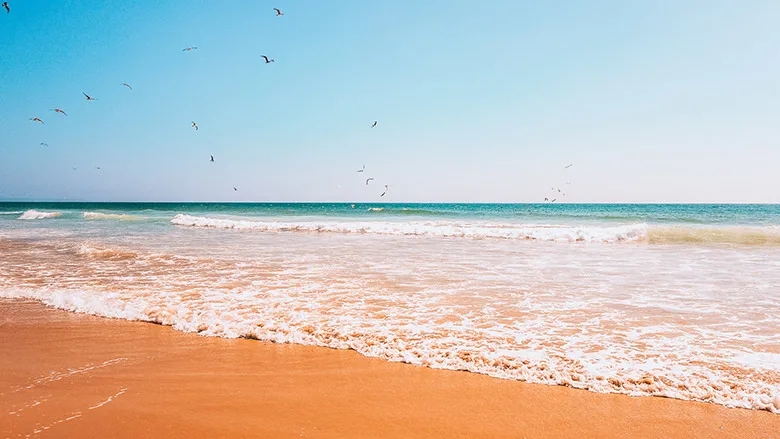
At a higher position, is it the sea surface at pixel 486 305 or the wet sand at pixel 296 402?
the sea surface at pixel 486 305

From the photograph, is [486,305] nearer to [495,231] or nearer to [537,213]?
[495,231]

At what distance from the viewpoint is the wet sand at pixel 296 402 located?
3.31m

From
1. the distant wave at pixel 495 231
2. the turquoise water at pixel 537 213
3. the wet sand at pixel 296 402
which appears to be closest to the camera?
the wet sand at pixel 296 402

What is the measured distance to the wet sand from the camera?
10.9 feet

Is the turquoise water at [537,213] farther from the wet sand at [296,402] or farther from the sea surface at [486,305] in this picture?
the wet sand at [296,402]

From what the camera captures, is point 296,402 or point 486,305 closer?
point 296,402

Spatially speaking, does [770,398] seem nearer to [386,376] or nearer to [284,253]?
[386,376]

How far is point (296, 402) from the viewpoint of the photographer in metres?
3.77

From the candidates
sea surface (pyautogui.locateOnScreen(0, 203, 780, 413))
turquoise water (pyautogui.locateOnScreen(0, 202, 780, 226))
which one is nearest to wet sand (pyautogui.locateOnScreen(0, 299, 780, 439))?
sea surface (pyautogui.locateOnScreen(0, 203, 780, 413))

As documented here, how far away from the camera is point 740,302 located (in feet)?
23.5

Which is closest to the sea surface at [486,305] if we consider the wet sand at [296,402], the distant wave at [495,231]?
the wet sand at [296,402]

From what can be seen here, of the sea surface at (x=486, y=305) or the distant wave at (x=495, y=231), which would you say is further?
the distant wave at (x=495, y=231)

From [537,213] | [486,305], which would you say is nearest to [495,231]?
[486,305]

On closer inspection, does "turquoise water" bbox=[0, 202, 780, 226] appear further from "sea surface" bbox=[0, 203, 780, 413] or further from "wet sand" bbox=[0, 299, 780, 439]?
"wet sand" bbox=[0, 299, 780, 439]
